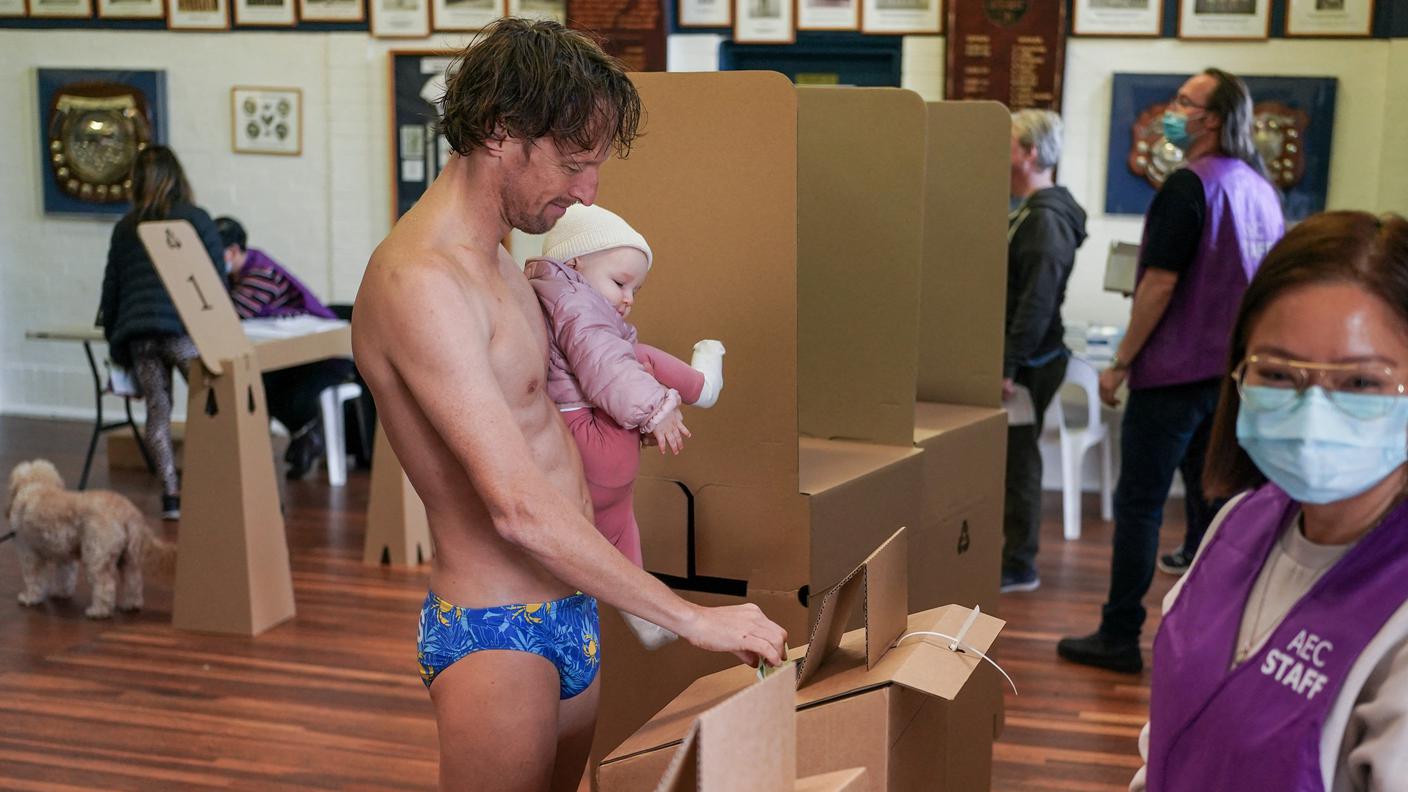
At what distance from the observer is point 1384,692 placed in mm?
1067

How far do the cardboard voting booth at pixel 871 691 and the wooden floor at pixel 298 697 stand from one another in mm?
1535

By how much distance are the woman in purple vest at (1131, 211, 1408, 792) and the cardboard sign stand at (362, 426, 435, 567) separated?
3819mm

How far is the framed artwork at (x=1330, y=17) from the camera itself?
5.65 meters

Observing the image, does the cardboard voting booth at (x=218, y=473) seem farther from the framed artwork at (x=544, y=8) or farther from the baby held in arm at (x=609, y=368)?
the framed artwork at (x=544, y=8)

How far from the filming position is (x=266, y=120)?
282 inches

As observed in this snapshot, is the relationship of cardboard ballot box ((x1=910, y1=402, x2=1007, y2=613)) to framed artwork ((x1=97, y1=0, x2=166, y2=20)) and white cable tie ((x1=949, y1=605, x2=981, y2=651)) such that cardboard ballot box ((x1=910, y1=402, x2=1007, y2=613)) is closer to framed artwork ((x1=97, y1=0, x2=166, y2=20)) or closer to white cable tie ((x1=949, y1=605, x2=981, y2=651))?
white cable tie ((x1=949, y1=605, x2=981, y2=651))

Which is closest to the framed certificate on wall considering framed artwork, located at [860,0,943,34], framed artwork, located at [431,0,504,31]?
framed artwork, located at [860,0,943,34]

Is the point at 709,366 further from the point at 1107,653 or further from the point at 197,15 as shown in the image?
the point at 197,15

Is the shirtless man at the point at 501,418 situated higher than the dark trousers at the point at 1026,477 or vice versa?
the shirtless man at the point at 501,418

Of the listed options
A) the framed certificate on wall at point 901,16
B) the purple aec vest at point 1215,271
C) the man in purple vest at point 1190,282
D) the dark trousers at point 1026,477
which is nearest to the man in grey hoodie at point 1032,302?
the dark trousers at point 1026,477

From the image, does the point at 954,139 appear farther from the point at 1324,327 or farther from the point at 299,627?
the point at 299,627

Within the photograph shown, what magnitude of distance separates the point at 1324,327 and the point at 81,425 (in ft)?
24.4

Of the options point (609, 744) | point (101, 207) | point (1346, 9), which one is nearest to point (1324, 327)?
point (609, 744)

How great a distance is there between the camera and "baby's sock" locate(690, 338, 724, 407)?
1963 mm
